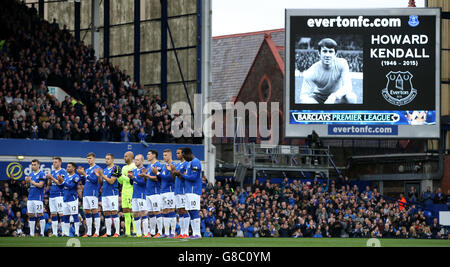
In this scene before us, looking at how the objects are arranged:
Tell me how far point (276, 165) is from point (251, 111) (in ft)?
51.6

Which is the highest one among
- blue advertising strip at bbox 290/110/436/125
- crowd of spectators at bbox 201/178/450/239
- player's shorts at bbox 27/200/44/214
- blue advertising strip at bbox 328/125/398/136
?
blue advertising strip at bbox 290/110/436/125

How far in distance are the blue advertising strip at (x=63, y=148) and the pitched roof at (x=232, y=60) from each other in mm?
24541

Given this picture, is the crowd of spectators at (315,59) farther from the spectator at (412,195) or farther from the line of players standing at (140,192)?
the line of players standing at (140,192)

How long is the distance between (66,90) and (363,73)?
44.0 ft

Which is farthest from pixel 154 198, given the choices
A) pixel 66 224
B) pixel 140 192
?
pixel 66 224

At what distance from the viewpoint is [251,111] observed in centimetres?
5362

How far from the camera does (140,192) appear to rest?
2008 cm

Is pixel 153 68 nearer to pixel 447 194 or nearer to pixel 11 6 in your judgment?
pixel 11 6

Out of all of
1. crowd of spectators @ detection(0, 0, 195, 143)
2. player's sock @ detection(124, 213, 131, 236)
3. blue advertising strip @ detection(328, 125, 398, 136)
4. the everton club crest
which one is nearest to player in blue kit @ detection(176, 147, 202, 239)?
player's sock @ detection(124, 213, 131, 236)

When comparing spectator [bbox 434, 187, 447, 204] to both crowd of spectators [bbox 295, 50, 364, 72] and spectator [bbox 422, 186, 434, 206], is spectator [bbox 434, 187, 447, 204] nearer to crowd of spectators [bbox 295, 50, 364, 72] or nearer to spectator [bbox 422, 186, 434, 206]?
spectator [bbox 422, 186, 434, 206]

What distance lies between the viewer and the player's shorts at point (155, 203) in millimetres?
19844

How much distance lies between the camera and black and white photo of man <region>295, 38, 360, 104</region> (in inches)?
1470

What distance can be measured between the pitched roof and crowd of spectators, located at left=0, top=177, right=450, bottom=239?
21704 millimetres
